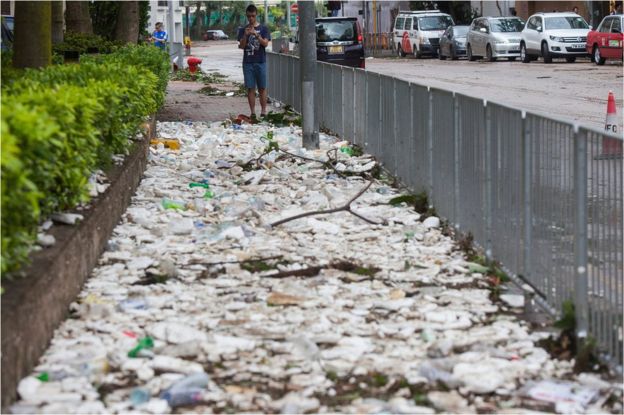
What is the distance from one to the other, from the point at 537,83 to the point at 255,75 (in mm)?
12136

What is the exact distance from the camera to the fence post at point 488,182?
9.17 metres

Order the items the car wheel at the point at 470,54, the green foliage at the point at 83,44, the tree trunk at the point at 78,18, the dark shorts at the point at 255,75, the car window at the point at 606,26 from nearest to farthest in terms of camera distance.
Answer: the dark shorts at the point at 255,75 < the green foliage at the point at 83,44 < the tree trunk at the point at 78,18 < the car window at the point at 606,26 < the car wheel at the point at 470,54

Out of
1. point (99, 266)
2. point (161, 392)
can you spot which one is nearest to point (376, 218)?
point (99, 266)

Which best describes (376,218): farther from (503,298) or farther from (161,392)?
(161,392)

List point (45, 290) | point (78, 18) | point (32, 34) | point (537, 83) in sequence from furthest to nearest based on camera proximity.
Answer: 1. point (537, 83)
2. point (78, 18)
3. point (32, 34)
4. point (45, 290)

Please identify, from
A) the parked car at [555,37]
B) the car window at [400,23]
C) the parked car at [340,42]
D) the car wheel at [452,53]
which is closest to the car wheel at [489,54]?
the parked car at [555,37]

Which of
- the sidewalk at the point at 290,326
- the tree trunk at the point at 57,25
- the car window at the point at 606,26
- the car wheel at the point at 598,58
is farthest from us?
the car wheel at the point at 598,58

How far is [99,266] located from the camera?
9.38 metres

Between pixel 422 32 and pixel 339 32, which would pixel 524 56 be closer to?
pixel 339 32

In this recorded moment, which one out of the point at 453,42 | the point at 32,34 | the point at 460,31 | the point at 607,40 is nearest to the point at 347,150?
the point at 32,34

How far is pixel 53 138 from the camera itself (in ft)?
24.4

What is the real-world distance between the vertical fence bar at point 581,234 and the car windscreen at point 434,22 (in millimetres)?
51122

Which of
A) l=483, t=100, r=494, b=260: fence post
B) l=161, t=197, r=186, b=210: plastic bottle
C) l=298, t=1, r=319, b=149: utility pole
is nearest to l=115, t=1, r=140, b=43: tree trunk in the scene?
l=298, t=1, r=319, b=149: utility pole

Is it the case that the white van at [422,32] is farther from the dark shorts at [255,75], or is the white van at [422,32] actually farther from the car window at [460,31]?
the dark shorts at [255,75]
